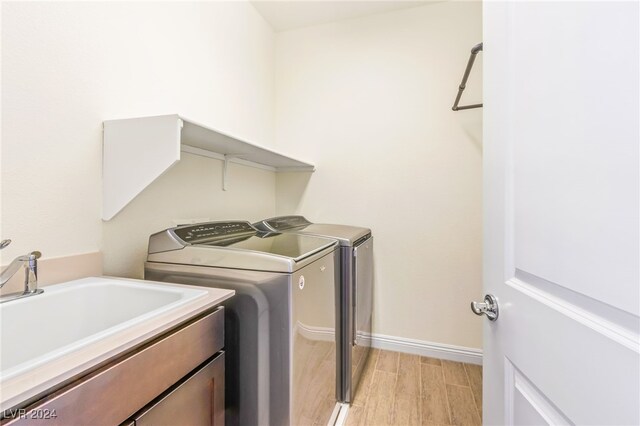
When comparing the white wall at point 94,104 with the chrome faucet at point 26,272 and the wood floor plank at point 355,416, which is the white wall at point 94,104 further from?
the wood floor plank at point 355,416

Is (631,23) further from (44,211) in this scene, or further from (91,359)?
(44,211)

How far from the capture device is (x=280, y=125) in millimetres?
2635

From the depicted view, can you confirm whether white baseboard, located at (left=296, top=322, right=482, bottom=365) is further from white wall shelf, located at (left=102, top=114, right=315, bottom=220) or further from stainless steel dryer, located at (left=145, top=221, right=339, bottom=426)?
white wall shelf, located at (left=102, top=114, right=315, bottom=220)

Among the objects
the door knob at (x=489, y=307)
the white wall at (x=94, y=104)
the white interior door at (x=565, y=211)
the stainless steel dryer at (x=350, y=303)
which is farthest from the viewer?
the stainless steel dryer at (x=350, y=303)

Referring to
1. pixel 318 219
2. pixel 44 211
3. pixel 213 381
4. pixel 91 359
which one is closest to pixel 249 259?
pixel 213 381

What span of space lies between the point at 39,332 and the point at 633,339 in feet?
4.48

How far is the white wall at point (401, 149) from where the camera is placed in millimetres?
2158

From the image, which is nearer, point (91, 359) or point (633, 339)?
point (633, 339)

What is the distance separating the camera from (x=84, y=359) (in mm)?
523

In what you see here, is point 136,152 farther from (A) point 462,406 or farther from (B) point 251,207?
(A) point 462,406

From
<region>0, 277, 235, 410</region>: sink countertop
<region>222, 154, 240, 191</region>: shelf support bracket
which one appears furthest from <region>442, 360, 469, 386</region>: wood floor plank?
<region>222, 154, 240, 191</region>: shelf support bracket

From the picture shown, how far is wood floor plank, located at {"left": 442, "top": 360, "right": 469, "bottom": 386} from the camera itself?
6.28ft

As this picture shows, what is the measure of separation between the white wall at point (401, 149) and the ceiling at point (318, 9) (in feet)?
0.21

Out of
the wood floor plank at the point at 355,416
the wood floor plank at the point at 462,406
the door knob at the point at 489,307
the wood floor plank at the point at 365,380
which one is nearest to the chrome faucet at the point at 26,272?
the door knob at the point at 489,307
